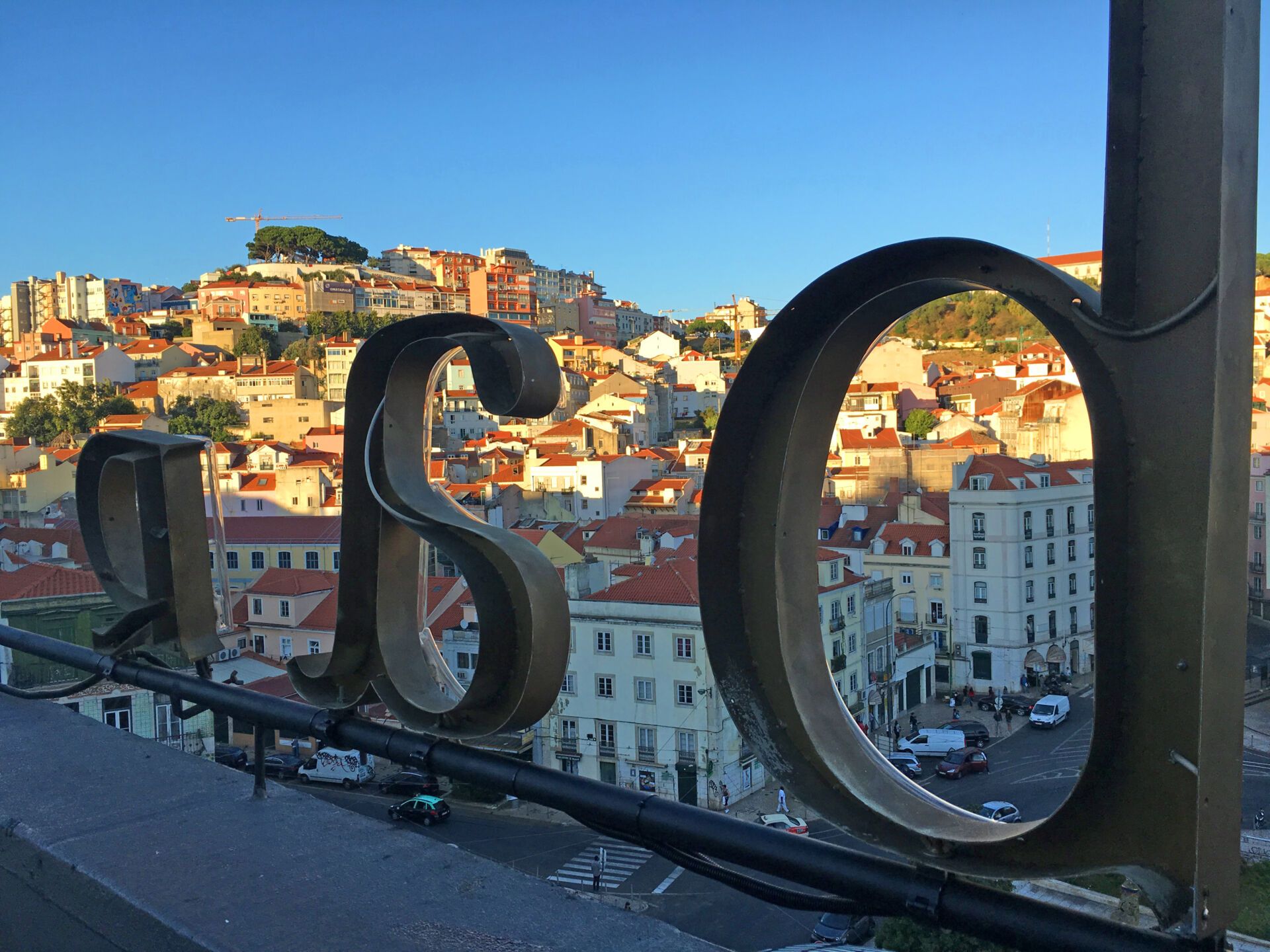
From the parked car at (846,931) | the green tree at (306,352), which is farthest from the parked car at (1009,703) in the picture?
the green tree at (306,352)

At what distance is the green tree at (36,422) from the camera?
53844mm

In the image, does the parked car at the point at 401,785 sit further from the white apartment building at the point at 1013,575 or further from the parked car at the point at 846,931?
the white apartment building at the point at 1013,575

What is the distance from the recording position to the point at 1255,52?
114 cm

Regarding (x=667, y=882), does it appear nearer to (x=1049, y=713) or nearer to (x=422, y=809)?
(x=422, y=809)

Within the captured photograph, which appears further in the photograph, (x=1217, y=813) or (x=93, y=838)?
(x=93, y=838)

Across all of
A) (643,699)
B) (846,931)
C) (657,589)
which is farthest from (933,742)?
(846,931)

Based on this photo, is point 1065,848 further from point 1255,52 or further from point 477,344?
point 477,344

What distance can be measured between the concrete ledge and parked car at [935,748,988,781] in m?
12.0

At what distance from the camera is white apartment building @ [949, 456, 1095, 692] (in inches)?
629

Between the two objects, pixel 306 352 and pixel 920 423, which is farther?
pixel 306 352

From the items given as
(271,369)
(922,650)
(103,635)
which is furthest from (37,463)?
(103,635)

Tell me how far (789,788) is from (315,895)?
32.7 inches

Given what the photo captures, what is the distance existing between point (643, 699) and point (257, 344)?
64341mm

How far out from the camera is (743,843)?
4.76ft
